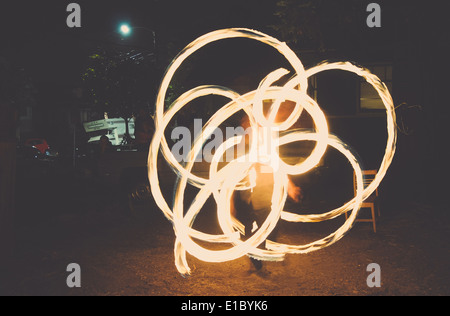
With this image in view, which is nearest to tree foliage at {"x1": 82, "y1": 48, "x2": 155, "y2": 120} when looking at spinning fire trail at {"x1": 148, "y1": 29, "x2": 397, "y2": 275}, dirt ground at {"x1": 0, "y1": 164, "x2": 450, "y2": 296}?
dirt ground at {"x1": 0, "y1": 164, "x2": 450, "y2": 296}

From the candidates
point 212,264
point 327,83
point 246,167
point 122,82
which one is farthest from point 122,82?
point 246,167

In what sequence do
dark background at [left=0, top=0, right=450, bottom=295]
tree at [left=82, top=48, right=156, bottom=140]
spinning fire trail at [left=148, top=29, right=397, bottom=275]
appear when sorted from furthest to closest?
tree at [left=82, top=48, right=156, bottom=140], dark background at [left=0, top=0, right=450, bottom=295], spinning fire trail at [left=148, top=29, right=397, bottom=275]

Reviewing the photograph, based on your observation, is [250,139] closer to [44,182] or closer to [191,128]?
[191,128]

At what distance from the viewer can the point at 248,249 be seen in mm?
5676

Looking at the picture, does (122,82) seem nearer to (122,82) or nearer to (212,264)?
(122,82)

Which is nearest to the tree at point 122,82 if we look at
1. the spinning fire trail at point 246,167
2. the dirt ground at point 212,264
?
the dirt ground at point 212,264

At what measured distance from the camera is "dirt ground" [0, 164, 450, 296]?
5336 mm

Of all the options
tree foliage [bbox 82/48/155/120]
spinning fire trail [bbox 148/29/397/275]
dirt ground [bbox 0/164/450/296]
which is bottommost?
dirt ground [bbox 0/164/450/296]

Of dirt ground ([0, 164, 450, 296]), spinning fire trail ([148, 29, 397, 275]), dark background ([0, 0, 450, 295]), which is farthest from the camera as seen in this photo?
dark background ([0, 0, 450, 295])

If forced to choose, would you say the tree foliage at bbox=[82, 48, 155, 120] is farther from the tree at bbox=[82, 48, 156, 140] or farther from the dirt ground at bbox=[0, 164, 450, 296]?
the dirt ground at bbox=[0, 164, 450, 296]

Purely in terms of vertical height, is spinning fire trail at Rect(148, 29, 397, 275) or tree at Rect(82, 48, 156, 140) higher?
tree at Rect(82, 48, 156, 140)

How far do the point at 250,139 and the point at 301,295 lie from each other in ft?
6.59

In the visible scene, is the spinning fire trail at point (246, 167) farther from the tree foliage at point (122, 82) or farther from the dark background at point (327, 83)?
the tree foliage at point (122, 82)

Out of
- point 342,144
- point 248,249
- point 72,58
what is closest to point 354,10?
point 342,144
